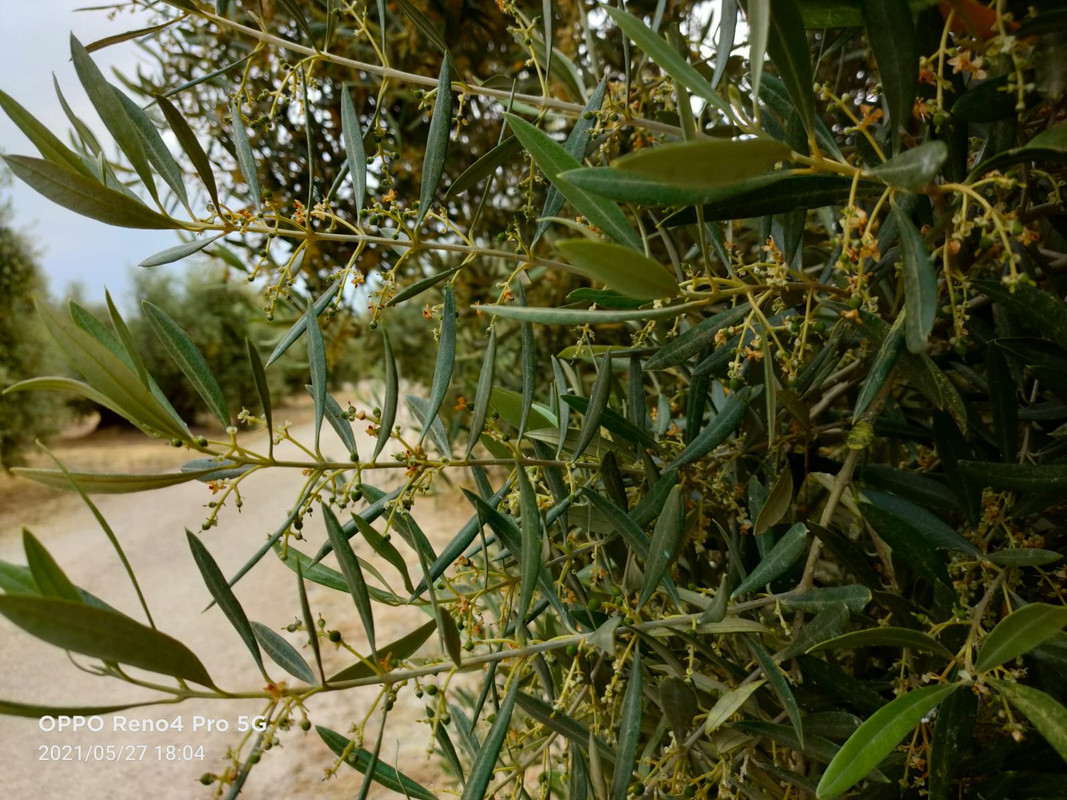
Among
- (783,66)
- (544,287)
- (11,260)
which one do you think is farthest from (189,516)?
(783,66)

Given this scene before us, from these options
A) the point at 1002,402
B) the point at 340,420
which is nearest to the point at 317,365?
the point at 340,420

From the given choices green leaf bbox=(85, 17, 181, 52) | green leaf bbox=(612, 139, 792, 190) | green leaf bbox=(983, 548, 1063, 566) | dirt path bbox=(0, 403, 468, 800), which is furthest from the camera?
dirt path bbox=(0, 403, 468, 800)

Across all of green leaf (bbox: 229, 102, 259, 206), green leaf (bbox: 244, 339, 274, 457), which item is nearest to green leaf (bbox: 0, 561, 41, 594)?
green leaf (bbox: 244, 339, 274, 457)

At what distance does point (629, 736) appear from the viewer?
31 centimetres

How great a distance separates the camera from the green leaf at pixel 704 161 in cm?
17

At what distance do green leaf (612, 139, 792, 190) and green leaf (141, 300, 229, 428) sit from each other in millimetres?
251

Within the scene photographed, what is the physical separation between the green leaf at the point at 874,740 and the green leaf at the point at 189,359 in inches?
11.7

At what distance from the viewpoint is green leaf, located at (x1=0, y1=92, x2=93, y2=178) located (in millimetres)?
286

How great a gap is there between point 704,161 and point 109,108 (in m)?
0.27

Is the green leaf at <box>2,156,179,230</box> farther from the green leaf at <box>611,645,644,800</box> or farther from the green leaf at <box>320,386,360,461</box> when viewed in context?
the green leaf at <box>611,645,644,800</box>

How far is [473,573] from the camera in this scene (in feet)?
1.31

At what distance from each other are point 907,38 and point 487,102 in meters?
1.03

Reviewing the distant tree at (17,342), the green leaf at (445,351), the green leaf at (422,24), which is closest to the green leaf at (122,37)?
the green leaf at (422,24)

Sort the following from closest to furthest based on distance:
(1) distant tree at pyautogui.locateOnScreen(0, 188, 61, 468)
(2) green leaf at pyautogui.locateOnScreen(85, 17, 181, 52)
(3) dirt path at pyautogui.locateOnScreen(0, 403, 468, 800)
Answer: (2) green leaf at pyautogui.locateOnScreen(85, 17, 181, 52) → (3) dirt path at pyautogui.locateOnScreen(0, 403, 468, 800) → (1) distant tree at pyautogui.locateOnScreen(0, 188, 61, 468)
